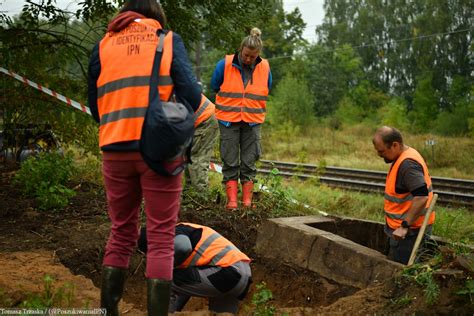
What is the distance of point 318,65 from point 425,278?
42.6 metres

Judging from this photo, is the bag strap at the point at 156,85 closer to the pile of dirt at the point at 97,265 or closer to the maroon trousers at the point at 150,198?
the maroon trousers at the point at 150,198

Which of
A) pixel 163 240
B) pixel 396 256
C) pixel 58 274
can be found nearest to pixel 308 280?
pixel 396 256

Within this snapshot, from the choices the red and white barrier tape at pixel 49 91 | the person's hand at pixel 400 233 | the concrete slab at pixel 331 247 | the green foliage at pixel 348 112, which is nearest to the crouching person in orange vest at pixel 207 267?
the concrete slab at pixel 331 247

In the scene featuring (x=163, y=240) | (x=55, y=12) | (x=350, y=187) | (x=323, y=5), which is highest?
(x=323, y=5)

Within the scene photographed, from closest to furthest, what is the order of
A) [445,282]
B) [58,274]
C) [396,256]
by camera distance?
[445,282], [58,274], [396,256]

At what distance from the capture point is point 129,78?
3793 mm

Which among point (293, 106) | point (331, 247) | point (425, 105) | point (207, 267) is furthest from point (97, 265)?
point (425, 105)

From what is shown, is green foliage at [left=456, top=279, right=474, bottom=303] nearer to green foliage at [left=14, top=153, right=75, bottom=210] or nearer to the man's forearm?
the man's forearm

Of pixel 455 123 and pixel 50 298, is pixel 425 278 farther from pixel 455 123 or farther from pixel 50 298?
pixel 455 123

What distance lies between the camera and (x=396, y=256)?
5.96m

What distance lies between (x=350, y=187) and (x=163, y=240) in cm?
1191

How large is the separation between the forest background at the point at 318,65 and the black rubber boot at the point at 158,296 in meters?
6.66

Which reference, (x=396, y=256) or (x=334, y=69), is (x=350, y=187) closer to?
(x=396, y=256)

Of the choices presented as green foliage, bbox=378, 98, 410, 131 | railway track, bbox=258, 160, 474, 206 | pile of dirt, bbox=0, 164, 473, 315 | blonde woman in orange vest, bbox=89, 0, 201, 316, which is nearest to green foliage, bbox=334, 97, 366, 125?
green foliage, bbox=378, 98, 410, 131
